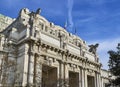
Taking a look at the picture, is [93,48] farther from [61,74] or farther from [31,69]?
[31,69]

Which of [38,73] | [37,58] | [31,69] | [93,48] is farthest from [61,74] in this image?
[93,48]

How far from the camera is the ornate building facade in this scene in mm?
23830

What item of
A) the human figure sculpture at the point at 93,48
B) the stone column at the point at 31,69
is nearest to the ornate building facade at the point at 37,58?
the stone column at the point at 31,69

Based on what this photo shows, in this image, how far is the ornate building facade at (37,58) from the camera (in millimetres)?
23830

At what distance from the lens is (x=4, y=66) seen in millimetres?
22125

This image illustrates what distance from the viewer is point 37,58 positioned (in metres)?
25.4

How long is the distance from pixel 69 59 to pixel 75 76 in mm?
3426

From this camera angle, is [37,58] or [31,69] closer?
[31,69]

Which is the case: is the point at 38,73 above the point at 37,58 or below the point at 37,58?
below

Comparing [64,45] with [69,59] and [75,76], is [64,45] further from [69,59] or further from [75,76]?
[75,76]

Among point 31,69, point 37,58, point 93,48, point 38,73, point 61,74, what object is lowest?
point 61,74

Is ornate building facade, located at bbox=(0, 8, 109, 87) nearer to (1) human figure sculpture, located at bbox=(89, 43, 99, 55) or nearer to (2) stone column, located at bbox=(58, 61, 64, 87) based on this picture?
(2) stone column, located at bbox=(58, 61, 64, 87)

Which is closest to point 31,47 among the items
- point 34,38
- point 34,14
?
point 34,38

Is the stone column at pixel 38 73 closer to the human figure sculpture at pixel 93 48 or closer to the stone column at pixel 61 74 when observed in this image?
the stone column at pixel 61 74
